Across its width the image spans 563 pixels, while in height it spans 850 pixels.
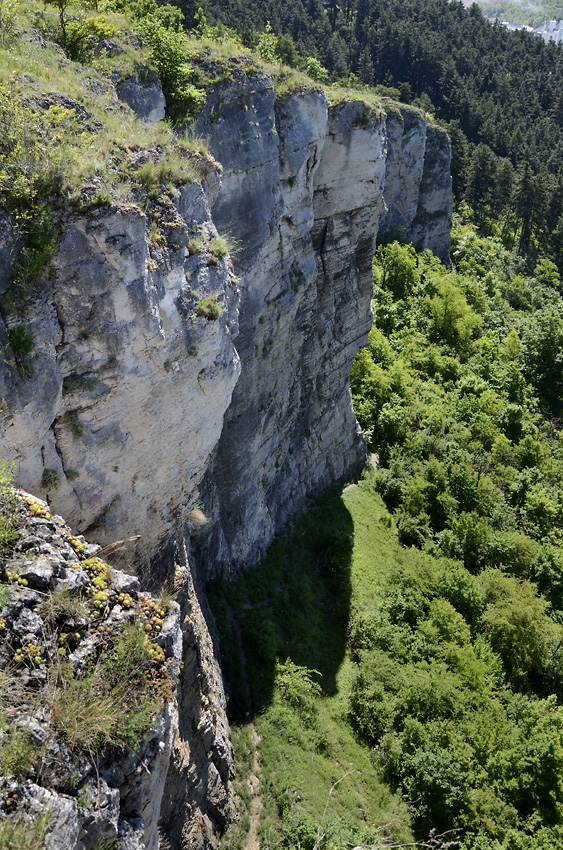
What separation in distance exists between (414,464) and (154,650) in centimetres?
2927

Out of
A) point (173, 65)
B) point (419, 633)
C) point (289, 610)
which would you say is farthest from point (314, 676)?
point (173, 65)

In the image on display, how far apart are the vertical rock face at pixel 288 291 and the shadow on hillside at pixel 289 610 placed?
3.96ft

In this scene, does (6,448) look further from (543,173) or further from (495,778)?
(543,173)

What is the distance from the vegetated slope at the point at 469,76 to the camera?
238ft

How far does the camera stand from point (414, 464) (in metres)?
34.7

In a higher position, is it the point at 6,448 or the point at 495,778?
the point at 6,448

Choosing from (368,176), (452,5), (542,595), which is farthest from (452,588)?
(452,5)

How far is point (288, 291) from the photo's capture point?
23.1 m

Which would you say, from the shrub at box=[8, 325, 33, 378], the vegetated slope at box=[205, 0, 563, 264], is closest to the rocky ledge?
the shrub at box=[8, 325, 33, 378]

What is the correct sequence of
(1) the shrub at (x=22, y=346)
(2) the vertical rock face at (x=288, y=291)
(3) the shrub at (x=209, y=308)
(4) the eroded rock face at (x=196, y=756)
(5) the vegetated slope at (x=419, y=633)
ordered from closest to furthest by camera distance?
(1) the shrub at (x=22, y=346) → (3) the shrub at (x=209, y=308) → (4) the eroded rock face at (x=196, y=756) → (2) the vertical rock face at (x=288, y=291) → (5) the vegetated slope at (x=419, y=633)

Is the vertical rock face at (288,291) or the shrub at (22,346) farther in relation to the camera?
the vertical rock face at (288,291)

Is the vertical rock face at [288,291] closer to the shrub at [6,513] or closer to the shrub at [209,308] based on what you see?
the shrub at [209,308]

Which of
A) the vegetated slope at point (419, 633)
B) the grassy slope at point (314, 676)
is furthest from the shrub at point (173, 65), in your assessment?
the vegetated slope at point (419, 633)

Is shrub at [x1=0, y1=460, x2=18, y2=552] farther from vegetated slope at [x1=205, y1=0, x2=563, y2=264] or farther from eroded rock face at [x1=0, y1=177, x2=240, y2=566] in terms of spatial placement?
vegetated slope at [x1=205, y1=0, x2=563, y2=264]
